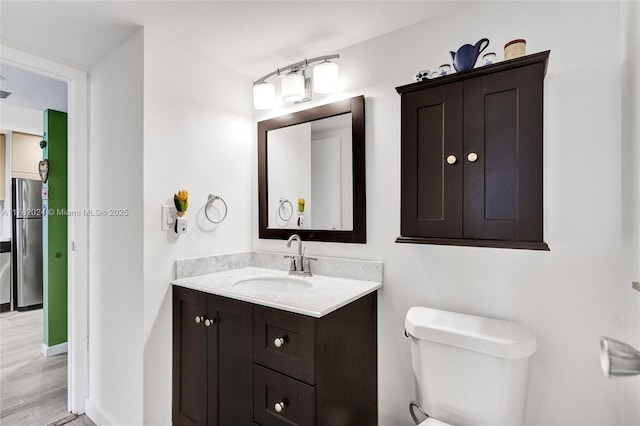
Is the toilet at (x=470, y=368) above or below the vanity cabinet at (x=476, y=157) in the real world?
below

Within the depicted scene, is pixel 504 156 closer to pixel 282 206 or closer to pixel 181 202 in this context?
pixel 282 206

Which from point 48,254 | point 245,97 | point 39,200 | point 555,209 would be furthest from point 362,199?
point 39,200


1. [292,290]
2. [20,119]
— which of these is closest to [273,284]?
[292,290]

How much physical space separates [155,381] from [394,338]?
51.8 inches

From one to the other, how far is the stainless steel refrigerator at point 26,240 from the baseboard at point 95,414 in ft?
9.97

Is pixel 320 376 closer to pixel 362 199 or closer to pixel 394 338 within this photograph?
pixel 394 338

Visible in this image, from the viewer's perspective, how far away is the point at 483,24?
4.79 ft

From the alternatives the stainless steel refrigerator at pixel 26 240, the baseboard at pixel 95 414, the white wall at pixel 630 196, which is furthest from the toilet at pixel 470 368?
the stainless steel refrigerator at pixel 26 240

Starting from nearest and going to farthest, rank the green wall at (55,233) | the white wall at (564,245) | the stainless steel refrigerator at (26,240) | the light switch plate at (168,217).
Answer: the white wall at (564,245) < the light switch plate at (168,217) < the green wall at (55,233) < the stainless steel refrigerator at (26,240)

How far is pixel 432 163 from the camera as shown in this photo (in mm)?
1324

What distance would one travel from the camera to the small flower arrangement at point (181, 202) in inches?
70.2

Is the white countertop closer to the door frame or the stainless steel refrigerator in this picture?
the door frame

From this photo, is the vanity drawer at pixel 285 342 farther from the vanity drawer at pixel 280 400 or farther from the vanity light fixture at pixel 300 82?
the vanity light fixture at pixel 300 82

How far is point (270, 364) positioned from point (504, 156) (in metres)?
1.25
